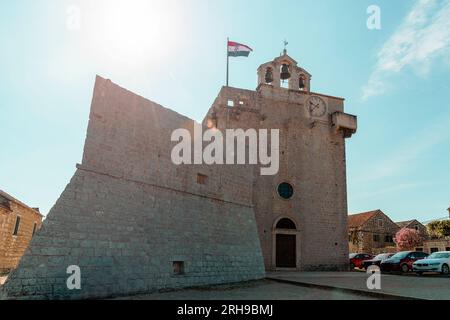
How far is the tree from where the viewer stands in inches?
1271

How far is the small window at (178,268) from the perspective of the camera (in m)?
10.4

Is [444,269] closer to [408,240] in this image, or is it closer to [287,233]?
[287,233]

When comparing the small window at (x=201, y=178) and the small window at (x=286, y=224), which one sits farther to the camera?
the small window at (x=286, y=224)

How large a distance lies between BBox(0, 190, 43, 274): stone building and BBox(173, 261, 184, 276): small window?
874cm

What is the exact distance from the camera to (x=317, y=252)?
18969 mm

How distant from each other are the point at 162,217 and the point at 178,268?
1.72m

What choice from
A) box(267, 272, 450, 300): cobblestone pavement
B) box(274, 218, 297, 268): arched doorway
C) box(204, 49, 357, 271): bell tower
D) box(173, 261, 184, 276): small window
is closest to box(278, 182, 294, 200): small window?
box(204, 49, 357, 271): bell tower

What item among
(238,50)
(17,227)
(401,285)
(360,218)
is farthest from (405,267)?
(360,218)

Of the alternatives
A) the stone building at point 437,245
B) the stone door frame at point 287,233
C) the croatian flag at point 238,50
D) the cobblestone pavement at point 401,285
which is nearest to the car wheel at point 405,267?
the cobblestone pavement at point 401,285

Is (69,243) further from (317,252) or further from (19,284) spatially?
(317,252)

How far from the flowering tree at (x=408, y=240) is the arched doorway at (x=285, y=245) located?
22802 mm

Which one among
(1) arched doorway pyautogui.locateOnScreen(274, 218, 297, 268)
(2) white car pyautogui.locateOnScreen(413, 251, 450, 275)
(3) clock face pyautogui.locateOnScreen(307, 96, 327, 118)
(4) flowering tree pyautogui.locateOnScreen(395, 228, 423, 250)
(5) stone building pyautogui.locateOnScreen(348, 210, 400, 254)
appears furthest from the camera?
(5) stone building pyautogui.locateOnScreen(348, 210, 400, 254)
